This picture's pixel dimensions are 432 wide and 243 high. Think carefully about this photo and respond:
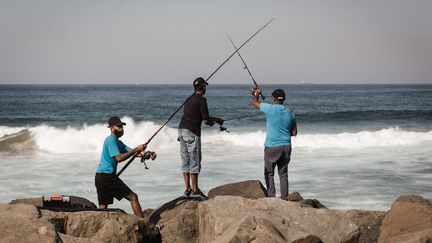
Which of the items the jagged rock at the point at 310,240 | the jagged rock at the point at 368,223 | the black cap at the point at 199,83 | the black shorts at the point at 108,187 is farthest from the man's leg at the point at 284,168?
the jagged rock at the point at 310,240

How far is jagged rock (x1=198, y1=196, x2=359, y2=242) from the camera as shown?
561 cm

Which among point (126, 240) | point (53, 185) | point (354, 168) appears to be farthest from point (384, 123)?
point (126, 240)

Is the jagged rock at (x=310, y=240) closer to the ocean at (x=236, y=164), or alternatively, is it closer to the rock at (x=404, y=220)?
the rock at (x=404, y=220)

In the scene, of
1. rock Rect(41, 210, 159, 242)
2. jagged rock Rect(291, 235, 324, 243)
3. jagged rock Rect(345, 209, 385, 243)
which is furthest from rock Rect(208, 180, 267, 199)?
jagged rock Rect(291, 235, 324, 243)

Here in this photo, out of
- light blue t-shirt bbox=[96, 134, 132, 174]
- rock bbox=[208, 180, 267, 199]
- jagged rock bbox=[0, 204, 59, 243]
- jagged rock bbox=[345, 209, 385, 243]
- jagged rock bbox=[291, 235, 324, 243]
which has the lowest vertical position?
jagged rock bbox=[345, 209, 385, 243]

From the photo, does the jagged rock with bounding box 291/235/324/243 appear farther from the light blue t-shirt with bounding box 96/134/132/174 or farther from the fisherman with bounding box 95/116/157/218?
the light blue t-shirt with bounding box 96/134/132/174

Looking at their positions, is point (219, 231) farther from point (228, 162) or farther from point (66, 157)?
point (66, 157)

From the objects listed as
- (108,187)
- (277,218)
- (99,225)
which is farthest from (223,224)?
(108,187)

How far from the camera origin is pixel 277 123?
23.1 ft

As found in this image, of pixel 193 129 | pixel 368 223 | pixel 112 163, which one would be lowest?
pixel 368 223

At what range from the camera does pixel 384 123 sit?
32.1 meters

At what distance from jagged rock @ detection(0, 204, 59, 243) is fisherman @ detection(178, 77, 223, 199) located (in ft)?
7.63

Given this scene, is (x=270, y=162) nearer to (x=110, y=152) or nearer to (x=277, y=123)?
(x=277, y=123)

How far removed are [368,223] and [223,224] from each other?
2233 mm
